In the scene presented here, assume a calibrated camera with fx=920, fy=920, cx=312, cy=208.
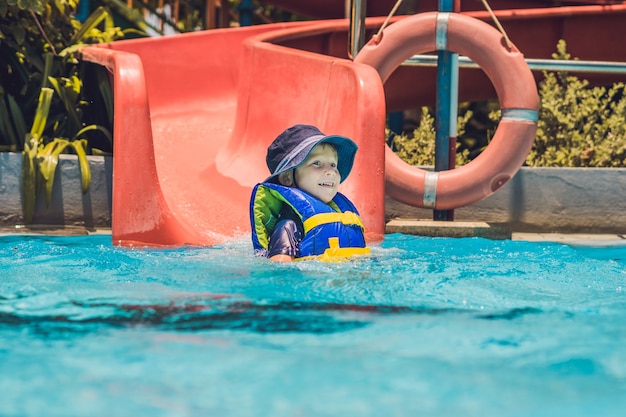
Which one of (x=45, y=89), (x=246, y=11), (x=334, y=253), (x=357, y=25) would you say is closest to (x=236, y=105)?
(x=357, y=25)

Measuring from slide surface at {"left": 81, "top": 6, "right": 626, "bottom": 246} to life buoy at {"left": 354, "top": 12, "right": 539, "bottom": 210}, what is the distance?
1.72 ft

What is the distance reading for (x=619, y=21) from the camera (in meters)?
8.05

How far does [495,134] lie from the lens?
605cm

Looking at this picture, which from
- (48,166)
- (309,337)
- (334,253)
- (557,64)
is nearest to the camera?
(309,337)

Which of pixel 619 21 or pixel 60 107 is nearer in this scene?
pixel 60 107

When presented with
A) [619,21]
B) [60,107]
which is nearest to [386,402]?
[60,107]

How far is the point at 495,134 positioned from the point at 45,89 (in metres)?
3.05

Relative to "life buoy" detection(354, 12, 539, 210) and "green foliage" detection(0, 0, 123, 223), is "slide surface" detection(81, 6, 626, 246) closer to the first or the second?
"green foliage" detection(0, 0, 123, 223)

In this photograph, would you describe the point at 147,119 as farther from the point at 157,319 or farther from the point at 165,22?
the point at 165,22

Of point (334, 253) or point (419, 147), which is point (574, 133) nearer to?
point (419, 147)

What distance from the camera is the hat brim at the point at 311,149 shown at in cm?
412

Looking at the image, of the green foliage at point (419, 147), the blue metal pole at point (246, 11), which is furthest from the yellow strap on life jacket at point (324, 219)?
the blue metal pole at point (246, 11)

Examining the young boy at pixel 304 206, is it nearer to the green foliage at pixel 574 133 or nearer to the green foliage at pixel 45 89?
the green foliage at pixel 45 89

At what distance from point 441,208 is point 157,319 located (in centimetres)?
330
